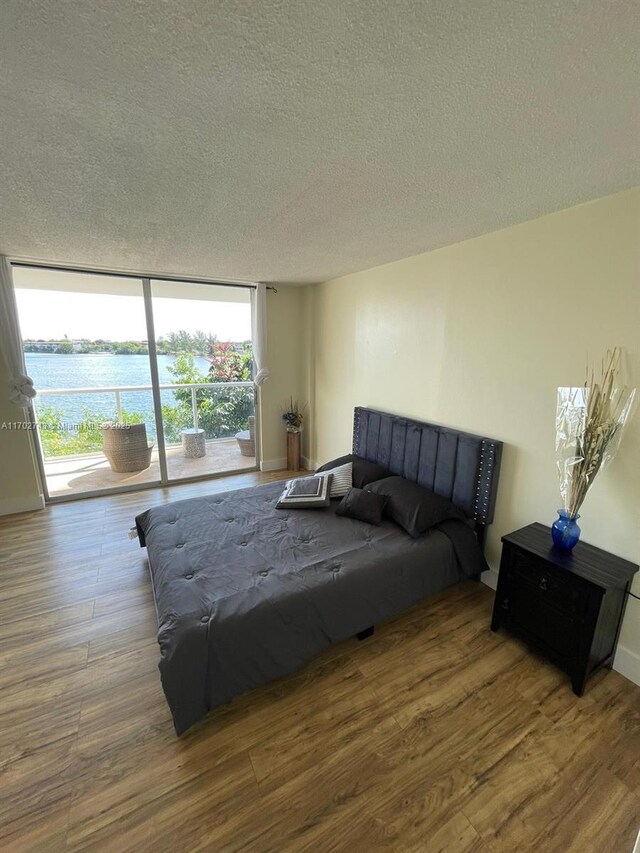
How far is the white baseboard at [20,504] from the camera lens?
3.54 metres

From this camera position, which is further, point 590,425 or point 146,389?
point 146,389

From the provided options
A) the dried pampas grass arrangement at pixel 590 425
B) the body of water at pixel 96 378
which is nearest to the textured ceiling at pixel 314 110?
the dried pampas grass arrangement at pixel 590 425

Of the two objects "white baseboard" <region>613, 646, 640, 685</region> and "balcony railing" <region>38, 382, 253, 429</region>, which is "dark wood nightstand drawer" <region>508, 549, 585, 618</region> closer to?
"white baseboard" <region>613, 646, 640, 685</region>

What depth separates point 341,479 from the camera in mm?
2986

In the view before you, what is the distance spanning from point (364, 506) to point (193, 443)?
9.72ft

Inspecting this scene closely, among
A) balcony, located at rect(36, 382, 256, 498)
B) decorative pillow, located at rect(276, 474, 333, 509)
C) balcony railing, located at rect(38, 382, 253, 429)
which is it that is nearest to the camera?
decorative pillow, located at rect(276, 474, 333, 509)

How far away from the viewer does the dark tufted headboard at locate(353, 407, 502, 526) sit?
2.46m

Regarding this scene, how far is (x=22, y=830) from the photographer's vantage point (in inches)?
49.9

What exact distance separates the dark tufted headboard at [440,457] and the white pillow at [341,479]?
0.43 metres

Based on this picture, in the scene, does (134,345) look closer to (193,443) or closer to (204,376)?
(204,376)

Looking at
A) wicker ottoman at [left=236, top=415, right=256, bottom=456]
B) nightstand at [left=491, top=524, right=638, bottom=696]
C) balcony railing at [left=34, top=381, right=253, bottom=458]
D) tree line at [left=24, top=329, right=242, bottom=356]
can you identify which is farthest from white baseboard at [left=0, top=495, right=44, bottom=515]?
nightstand at [left=491, top=524, right=638, bottom=696]

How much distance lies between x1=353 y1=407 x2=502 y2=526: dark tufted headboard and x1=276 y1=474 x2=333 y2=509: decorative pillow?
0.68 m

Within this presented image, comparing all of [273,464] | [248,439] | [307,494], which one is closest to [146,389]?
[248,439]

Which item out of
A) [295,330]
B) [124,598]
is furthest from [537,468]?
[295,330]
